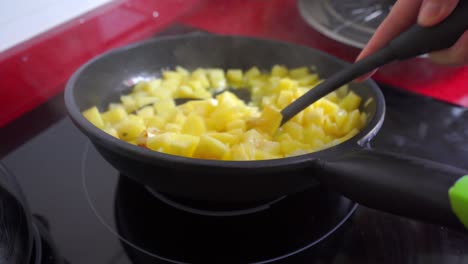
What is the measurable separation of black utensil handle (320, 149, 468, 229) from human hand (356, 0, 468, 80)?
23 centimetres

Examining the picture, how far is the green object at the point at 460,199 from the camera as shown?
469 mm

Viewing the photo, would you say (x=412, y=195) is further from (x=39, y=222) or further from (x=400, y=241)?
(x=39, y=222)

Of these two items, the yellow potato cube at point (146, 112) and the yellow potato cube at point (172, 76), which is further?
the yellow potato cube at point (172, 76)

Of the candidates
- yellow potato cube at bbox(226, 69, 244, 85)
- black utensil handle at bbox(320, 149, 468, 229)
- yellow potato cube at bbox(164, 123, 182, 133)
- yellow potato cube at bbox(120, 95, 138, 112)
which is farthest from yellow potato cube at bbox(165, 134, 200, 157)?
yellow potato cube at bbox(226, 69, 244, 85)

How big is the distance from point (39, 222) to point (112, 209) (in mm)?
112

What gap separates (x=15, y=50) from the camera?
3.17ft

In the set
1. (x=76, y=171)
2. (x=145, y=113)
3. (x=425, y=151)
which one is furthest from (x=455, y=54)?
(x=76, y=171)

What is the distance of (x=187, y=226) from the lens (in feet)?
2.34

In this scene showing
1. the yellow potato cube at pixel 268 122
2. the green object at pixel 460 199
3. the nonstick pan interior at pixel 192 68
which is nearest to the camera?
the green object at pixel 460 199

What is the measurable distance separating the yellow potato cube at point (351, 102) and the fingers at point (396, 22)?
0.14m

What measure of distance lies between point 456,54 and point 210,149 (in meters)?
0.51

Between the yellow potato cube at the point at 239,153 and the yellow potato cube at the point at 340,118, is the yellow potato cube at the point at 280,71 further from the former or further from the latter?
the yellow potato cube at the point at 239,153

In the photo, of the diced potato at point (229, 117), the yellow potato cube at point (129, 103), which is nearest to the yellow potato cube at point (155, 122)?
the diced potato at point (229, 117)

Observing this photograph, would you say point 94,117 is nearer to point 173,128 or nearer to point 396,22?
point 173,128
